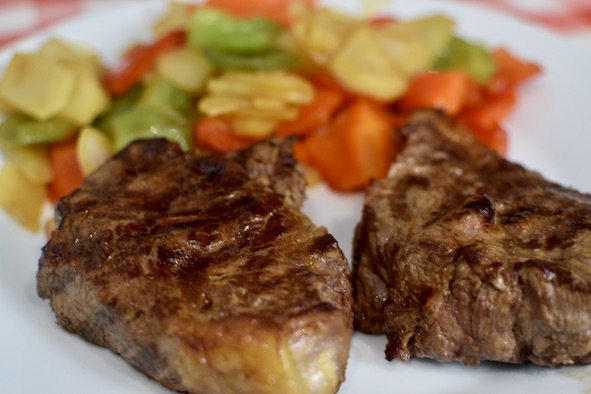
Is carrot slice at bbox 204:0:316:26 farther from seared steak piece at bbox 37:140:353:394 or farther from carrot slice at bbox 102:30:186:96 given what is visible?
seared steak piece at bbox 37:140:353:394

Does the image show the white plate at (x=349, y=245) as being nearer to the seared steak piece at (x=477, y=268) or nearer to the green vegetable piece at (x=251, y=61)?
the seared steak piece at (x=477, y=268)

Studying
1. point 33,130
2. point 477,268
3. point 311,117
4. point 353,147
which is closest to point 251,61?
point 311,117

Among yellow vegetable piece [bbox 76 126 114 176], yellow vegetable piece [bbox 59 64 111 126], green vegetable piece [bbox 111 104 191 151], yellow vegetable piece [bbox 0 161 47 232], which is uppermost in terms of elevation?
yellow vegetable piece [bbox 59 64 111 126]

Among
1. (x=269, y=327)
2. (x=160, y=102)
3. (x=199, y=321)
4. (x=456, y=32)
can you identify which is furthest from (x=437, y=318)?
(x=456, y=32)

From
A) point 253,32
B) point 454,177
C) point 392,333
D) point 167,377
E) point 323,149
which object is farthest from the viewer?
point 253,32

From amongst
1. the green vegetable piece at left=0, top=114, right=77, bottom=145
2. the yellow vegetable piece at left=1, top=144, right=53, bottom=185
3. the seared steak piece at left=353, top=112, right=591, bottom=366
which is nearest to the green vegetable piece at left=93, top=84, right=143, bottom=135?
the green vegetable piece at left=0, top=114, right=77, bottom=145

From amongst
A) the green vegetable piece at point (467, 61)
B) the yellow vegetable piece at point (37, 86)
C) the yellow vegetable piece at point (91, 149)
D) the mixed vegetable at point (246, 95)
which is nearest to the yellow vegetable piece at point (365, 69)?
the mixed vegetable at point (246, 95)

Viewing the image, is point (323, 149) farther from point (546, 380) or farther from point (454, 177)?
point (546, 380)
